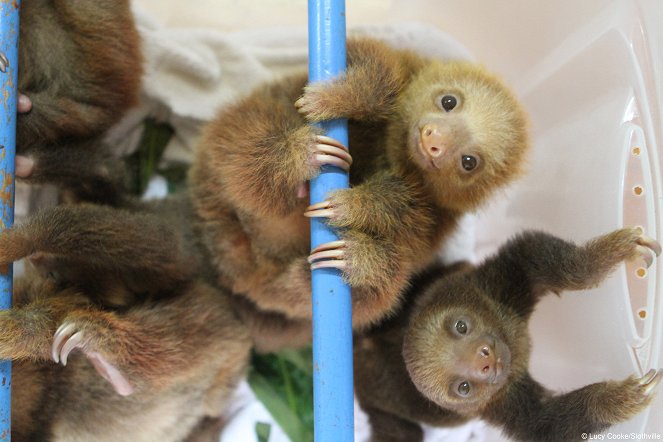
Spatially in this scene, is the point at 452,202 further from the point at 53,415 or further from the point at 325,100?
the point at 53,415

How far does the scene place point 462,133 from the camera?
167 centimetres

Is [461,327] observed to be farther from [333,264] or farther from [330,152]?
[330,152]

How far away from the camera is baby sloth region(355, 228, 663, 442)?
1733 millimetres

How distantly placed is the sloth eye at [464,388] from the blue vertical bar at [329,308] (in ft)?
1.49

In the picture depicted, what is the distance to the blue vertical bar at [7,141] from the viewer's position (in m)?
1.54

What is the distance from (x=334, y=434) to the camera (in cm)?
141

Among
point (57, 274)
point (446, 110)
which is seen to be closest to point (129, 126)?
point (57, 274)

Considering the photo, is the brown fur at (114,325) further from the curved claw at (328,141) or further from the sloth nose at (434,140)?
the sloth nose at (434,140)

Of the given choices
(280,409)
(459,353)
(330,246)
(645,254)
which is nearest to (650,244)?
(645,254)

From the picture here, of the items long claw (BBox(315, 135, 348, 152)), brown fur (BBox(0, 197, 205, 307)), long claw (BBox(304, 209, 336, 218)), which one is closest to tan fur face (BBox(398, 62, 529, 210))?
long claw (BBox(315, 135, 348, 152))

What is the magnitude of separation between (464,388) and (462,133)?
0.75 meters

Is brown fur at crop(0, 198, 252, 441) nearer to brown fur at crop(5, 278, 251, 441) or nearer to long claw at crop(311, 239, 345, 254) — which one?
brown fur at crop(5, 278, 251, 441)

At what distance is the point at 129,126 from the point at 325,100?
1.35 metres

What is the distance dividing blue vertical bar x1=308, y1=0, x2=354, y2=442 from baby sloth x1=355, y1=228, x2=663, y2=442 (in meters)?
0.44
